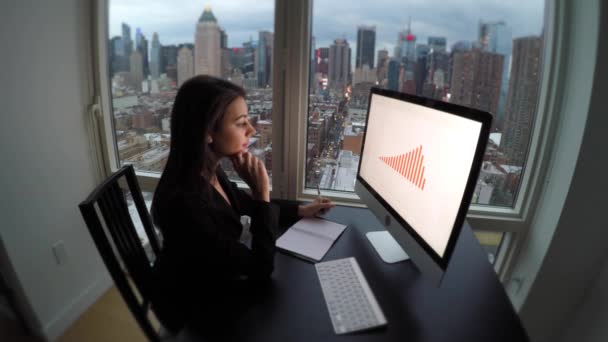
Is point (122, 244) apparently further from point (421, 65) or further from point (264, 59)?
point (421, 65)

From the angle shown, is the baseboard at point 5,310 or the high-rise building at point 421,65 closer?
the high-rise building at point 421,65

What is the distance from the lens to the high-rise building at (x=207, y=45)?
1662 mm

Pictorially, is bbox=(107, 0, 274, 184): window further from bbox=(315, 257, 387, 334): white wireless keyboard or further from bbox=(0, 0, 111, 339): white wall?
bbox=(315, 257, 387, 334): white wireless keyboard

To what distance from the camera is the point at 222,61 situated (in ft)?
5.60

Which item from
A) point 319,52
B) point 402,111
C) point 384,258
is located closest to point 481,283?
point 384,258

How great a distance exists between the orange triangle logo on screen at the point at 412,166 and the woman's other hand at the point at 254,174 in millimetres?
448

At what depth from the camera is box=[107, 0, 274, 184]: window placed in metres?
1.65

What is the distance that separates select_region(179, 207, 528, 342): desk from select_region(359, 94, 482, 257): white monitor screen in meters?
0.17

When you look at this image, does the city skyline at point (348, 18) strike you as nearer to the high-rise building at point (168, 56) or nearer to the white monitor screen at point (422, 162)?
the high-rise building at point (168, 56)

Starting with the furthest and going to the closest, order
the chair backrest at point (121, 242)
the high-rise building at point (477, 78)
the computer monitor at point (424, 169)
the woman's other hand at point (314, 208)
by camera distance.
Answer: the high-rise building at point (477, 78) < the woman's other hand at point (314, 208) < the chair backrest at point (121, 242) < the computer monitor at point (424, 169)

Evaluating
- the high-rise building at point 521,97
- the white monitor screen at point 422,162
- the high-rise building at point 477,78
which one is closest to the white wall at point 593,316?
the high-rise building at point 521,97

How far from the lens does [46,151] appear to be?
165 centimetres

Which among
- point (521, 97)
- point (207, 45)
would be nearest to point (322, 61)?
point (207, 45)

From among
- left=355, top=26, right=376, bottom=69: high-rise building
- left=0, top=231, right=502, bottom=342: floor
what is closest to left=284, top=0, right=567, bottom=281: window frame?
left=0, top=231, right=502, bottom=342: floor
